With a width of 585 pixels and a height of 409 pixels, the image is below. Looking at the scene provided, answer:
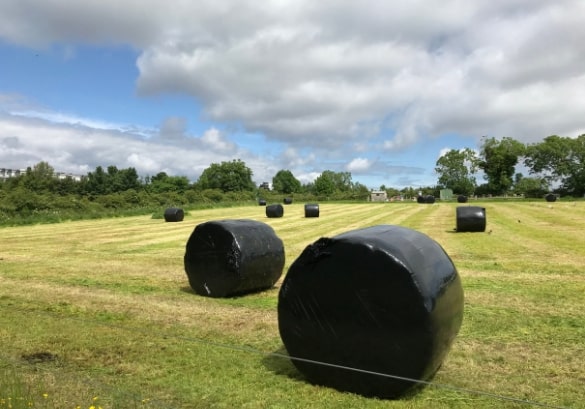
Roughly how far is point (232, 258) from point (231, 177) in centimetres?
12934

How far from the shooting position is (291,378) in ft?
19.3

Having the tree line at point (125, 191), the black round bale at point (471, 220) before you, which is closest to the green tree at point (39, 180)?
the tree line at point (125, 191)

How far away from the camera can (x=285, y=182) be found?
6959 inches

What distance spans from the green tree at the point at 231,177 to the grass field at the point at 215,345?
124587 mm

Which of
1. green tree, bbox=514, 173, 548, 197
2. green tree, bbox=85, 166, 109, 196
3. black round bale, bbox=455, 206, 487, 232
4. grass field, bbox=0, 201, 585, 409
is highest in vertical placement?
green tree, bbox=85, 166, 109, 196

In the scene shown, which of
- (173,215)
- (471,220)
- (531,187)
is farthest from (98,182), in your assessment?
(471,220)

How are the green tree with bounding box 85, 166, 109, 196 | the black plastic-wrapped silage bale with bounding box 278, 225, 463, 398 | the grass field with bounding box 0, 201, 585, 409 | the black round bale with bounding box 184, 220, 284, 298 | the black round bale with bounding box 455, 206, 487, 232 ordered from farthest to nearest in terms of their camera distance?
the green tree with bounding box 85, 166, 109, 196
the black round bale with bounding box 455, 206, 487, 232
the black round bale with bounding box 184, 220, 284, 298
the grass field with bounding box 0, 201, 585, 409
the black plastic-wrapped silage bale with bounding box 278, 225, 463, 398

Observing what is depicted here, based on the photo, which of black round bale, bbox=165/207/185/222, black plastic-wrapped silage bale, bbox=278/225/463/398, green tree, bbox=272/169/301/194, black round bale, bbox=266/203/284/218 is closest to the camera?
black plastic-wrapped silage bale, bbox=278/225/463/398

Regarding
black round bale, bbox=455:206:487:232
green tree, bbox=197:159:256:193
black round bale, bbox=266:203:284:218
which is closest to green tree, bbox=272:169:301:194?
green tree, bbox=197:159:256:193

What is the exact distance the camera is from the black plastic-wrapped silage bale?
16.5 feet

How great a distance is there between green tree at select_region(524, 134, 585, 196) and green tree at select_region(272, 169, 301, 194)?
8070cm

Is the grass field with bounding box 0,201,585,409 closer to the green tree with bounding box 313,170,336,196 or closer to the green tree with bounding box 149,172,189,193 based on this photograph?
the green tree with bounding box 149,172,189,193

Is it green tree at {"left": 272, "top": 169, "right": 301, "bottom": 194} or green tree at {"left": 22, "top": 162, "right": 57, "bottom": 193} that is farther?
green tree at {"left": 272, "top": 169, "right": 301, "bottom": 194}

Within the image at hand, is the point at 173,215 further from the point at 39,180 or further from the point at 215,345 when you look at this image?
the point at 39,180
